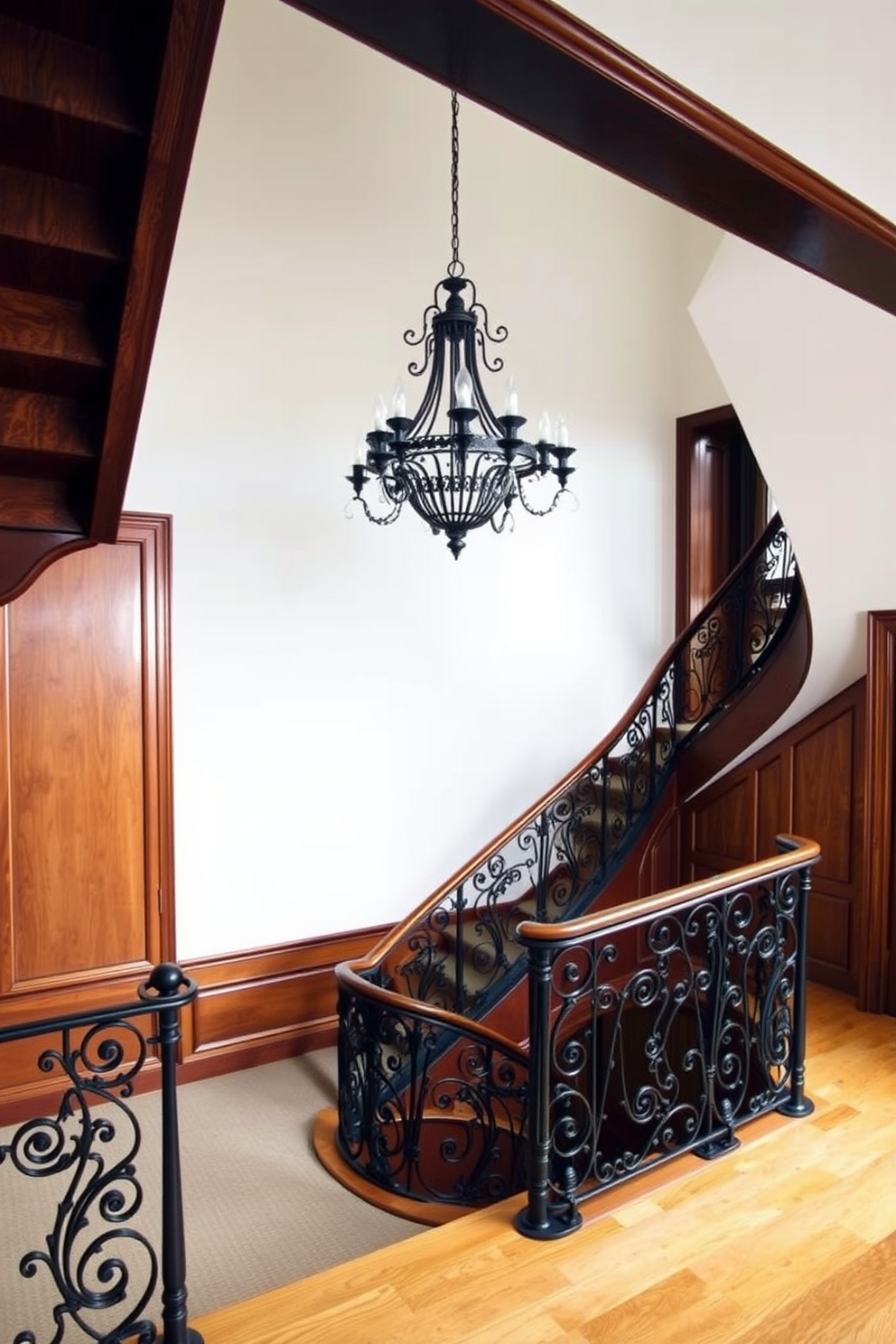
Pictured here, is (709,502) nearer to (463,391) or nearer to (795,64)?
(463,391)

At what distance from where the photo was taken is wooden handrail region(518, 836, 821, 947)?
2.49 meters

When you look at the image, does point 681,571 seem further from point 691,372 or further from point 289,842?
point 289,842

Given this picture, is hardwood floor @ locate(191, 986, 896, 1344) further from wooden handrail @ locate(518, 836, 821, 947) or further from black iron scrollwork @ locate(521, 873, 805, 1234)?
wooden handrail @ locate(518, 836, 821, 947)

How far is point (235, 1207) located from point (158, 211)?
336 centimetres

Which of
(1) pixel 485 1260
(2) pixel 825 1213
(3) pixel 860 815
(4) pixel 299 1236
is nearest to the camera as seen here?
(1) pixel 485 1260

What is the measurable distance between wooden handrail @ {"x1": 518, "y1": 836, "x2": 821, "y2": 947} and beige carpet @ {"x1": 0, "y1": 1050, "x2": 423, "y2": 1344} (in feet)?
4.83

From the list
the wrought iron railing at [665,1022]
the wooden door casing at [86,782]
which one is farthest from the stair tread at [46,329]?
the wrought iron railing at [665,1022]

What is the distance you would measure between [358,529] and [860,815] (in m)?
2.99

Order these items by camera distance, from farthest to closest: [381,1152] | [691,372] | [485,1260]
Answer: [691,372], [381,1152], [485,1260]

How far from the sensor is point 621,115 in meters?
1.55

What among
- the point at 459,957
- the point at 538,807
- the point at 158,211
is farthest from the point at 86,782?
the point at 158,211

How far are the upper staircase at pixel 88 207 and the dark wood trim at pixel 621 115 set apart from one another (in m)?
0.54

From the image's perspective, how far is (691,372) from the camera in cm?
609

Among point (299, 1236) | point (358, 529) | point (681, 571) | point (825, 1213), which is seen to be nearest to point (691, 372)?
point (681, 571)
